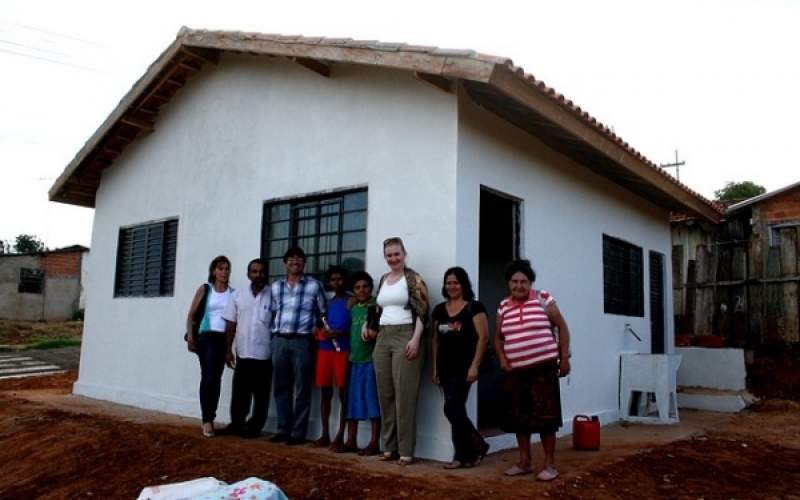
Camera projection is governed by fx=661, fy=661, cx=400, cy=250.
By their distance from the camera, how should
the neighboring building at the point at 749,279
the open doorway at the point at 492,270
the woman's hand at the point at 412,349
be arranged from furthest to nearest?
1. the neighboring building at the point at 749,279
2. the open doorway at the point at 492,270
3. the woman's hand at the point at 412,349

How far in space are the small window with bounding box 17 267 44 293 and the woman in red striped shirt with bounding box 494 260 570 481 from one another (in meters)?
25.1

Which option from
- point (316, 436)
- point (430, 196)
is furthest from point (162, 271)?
point (430, 196)

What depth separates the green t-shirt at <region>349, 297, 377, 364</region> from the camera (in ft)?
19.1

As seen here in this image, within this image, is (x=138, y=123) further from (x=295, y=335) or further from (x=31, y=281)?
(x=31, y=281)

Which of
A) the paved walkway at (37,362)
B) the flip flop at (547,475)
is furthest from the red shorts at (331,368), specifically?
the paved walkway at (37,362)

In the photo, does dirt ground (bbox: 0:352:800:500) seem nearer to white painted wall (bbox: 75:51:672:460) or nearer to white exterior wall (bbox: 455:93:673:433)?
white painted wall (bbox: 75:51:672:460)

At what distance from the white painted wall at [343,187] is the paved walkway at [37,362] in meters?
5.23

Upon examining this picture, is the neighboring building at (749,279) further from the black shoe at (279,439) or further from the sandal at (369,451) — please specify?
the black shoe at (279,439)

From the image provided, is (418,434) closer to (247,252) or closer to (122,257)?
(247,252)

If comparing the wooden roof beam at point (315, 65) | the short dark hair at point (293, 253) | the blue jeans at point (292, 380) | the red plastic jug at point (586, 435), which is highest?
the wooden roof beam at point (315, 65)

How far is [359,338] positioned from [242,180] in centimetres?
289

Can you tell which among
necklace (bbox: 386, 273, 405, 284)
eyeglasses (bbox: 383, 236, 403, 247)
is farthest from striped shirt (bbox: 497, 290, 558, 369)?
eyeglasses (bbox: 383, 236, 403, 247)

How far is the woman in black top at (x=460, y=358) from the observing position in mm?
5211

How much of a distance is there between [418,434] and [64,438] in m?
3.68
